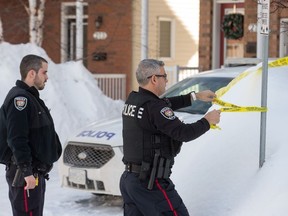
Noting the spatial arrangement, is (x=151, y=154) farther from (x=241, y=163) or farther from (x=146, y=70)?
(x=241, y=163)

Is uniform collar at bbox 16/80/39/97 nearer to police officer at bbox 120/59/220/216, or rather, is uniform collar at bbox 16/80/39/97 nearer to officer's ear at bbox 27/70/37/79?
officer's ear at bbox 27/70/37/79

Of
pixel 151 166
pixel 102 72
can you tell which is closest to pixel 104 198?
pixel 151 166

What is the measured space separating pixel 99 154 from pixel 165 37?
1180 cm

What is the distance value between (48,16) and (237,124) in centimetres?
1486

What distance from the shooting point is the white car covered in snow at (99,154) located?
7867 millimetres

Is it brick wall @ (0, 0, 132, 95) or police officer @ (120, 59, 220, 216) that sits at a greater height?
brick wall @ (0, 0, 132, 95)

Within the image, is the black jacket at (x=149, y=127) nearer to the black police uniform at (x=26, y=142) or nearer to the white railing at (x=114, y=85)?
the black police uniform at (x=26, y=142)

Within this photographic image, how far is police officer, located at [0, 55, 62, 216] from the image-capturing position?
17.2ft

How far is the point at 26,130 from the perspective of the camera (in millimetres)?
5262

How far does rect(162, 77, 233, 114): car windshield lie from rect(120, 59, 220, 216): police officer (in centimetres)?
332

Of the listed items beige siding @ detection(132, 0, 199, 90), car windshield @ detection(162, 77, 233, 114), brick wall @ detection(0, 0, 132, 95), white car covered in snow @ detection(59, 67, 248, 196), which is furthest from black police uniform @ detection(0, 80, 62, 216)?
beige siding @ detection(132, 0, 199, 90)

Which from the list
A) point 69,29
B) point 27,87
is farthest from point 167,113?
point 69,29

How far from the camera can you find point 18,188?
5387 mm

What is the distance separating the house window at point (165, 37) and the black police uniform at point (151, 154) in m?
14.5
